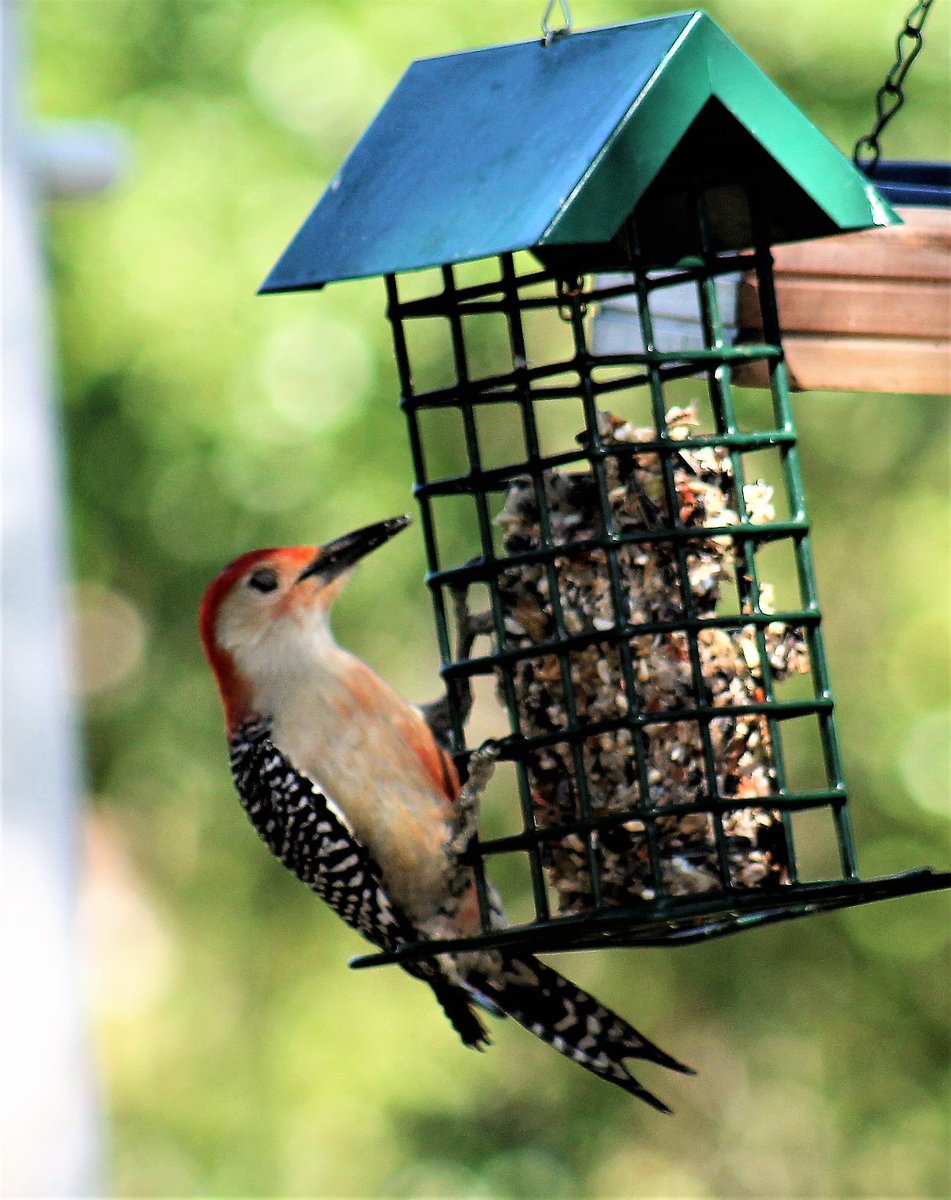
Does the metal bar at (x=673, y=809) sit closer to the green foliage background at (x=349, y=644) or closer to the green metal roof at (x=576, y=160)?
the green metal roof at (x=576, y=160)

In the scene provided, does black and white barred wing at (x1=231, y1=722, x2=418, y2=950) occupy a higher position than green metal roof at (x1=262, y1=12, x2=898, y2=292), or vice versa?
green metal roof at (x1=262, y1=12, x2=898, y2=292)

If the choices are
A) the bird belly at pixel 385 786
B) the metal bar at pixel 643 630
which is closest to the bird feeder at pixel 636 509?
the metal bar at pixel 643 630

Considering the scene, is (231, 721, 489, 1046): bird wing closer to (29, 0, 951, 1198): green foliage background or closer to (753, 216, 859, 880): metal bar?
(753, 216, 859, 880): metal bar

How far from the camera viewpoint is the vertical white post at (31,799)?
637 cm

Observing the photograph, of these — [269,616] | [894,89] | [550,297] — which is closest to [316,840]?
[269,616]

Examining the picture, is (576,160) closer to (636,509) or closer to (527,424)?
(527,424)

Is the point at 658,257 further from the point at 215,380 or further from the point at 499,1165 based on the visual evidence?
the point at 499,1165

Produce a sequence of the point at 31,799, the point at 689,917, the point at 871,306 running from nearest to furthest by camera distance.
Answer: the point at 689,917 < the point at 871,306 < the point at 31,799

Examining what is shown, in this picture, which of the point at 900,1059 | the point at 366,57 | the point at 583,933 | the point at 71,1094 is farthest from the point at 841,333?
the point at 900,1059

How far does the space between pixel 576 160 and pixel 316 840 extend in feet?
6.51

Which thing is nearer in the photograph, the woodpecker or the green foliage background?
the woodpecker

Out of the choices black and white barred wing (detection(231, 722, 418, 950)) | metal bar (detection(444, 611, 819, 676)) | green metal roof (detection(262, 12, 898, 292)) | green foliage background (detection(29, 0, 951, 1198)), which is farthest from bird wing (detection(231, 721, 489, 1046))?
green foliage background (detection(29, 0, 951, 1198))

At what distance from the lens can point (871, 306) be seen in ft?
13.5

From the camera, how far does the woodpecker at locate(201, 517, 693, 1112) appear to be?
4516mm
